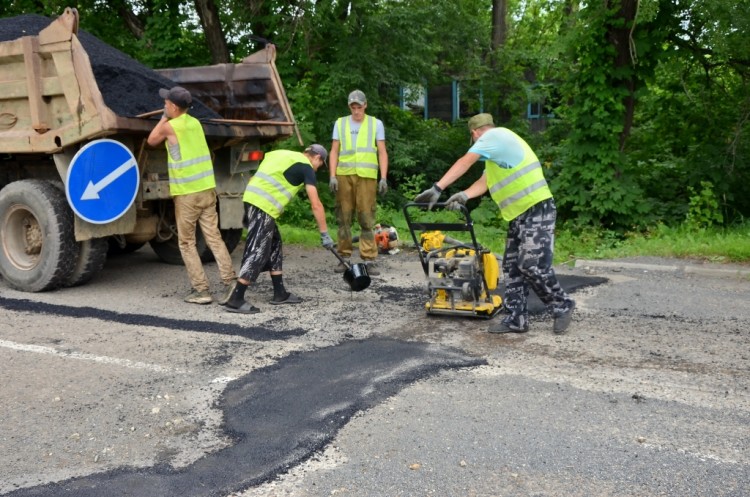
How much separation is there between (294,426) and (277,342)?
1.56m

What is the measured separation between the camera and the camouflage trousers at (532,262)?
17.9 feet

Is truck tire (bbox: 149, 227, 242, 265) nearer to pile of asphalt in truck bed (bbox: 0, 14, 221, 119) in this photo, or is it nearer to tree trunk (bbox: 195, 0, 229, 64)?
pile of asphalt in truck bed (bbox: 0, 14, 221, 119)

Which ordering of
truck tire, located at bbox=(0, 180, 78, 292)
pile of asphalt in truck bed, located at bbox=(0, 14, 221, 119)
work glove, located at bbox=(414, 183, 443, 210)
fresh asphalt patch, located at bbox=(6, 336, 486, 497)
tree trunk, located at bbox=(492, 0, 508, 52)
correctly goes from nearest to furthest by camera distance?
fresh asphalt patch, located at bbox=(6, 336, 486, 497) → work glove, located at bbox=(414, 183, 443, 210) → truck tire, located at bbox=(0, 180, 78, 292) → pile of asphalt in truck bed, located at bbox=(0, 14, 221, 119) → tree trunk, located at bbox=(492, 0, 508, 52)

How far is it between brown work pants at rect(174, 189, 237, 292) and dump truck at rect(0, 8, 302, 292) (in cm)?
48

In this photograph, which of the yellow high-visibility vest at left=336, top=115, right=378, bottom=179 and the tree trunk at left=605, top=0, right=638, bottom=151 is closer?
the yellow high-visibility vest at left=336, top=115, right=378, bottom=179

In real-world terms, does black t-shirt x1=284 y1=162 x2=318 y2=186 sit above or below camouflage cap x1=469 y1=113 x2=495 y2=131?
below

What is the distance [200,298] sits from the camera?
6559 mm

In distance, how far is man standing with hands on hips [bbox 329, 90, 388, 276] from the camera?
25.7ft

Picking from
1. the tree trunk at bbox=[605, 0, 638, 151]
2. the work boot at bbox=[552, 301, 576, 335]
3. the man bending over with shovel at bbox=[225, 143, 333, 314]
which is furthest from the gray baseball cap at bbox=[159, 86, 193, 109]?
the tree trunk at bbox=[605, 0, 638, 151]

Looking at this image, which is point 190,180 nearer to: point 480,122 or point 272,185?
point 272,185

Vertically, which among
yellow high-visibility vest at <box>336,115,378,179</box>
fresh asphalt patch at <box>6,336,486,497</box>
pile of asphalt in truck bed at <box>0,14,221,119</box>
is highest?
pile of asphalt in truck bed at <box>0,14,221,119</box>

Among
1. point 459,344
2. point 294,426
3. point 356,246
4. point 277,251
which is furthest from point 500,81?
point 294,426

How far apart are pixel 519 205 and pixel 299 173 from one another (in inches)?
72.7

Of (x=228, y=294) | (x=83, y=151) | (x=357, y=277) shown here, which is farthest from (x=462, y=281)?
(x=83, y=151)
